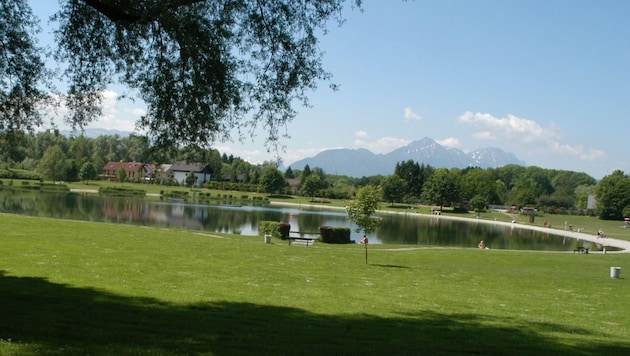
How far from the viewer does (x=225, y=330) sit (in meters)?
9.52

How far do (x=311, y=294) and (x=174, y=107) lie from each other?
23.9 ft

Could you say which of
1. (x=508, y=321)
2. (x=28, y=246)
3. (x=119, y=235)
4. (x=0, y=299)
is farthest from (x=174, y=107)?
(x=119, y=235)

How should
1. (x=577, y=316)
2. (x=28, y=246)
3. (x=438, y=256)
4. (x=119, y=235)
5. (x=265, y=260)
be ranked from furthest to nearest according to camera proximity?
(x=438, y=256) < (x=119, y=235) < (x=265, y=260) < (x=28, y=246) < (x=577, y=316)

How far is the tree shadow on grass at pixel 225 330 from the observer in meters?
8.05

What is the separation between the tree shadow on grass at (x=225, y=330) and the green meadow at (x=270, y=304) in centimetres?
4

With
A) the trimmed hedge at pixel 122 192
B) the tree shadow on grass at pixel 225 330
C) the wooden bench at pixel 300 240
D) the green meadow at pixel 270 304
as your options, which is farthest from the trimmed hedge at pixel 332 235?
the trimmed hedge at pixel 122 192

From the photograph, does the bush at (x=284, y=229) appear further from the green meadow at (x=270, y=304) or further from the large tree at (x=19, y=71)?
the large tree at (x=19, y=71)

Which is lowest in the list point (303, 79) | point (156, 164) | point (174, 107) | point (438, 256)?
point (438, 256)

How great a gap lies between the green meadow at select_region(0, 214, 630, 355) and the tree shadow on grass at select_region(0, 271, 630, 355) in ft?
0.12

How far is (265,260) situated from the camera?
22.9m

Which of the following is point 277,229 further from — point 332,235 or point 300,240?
point 332,235

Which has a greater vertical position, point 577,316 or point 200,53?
point 200,53

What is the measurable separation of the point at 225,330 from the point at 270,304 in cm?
346

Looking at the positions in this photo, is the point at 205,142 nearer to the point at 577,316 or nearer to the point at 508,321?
the point at 508,321
